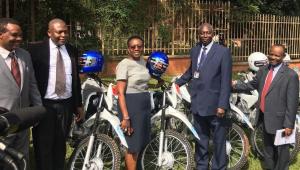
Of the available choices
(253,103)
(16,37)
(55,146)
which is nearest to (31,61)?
(16,37)

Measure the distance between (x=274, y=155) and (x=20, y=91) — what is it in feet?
9.93

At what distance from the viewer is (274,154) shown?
17.5 ft

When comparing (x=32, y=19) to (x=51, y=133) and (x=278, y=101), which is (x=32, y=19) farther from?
(x=278, y=101)

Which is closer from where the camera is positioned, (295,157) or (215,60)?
(215,60)

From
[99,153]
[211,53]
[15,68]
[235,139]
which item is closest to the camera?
[15,68]

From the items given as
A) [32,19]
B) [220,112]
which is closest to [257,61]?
[220,112]

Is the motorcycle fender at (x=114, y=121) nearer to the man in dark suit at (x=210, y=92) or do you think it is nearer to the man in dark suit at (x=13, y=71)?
the man in dark suit at (x=210, y=92)

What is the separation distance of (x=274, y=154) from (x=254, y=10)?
46.8 feet

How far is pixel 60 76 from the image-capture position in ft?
14.9

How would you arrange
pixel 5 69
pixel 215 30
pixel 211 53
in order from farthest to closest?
pixel 215 30, pixel 211 53, pixel 5 69

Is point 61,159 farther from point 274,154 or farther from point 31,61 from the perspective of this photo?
point 274,154

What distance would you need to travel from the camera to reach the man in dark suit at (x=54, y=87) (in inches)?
177

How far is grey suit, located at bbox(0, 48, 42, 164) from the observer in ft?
12.3

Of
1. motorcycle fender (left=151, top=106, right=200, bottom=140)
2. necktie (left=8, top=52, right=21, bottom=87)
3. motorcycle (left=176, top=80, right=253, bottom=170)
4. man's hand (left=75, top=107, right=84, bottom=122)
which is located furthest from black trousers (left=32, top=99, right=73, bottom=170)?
motorcycle (left=176, top=80, right=253, bottom=170)
